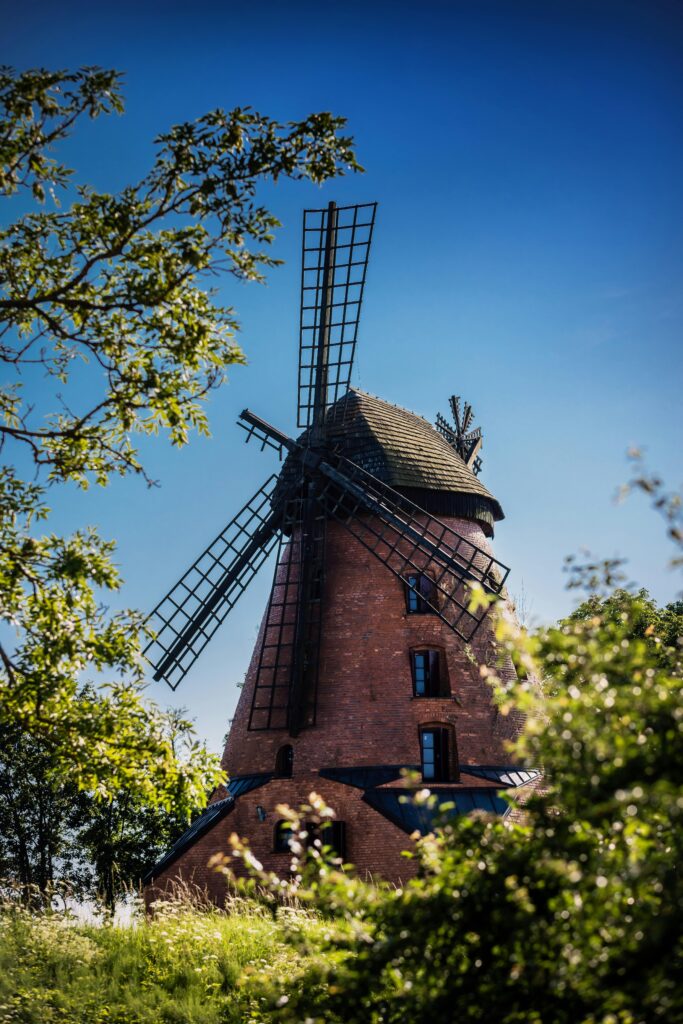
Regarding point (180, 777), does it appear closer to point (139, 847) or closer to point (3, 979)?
point (3, 979)

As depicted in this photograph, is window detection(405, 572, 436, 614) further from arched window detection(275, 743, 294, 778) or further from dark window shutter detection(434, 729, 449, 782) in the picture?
arched window detection(275, 743, 294, 778)

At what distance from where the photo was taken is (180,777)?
334 inches

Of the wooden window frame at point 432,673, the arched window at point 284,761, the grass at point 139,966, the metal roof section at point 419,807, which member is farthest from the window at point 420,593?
the grass at point 139,966

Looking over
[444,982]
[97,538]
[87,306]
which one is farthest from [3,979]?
[87,306]

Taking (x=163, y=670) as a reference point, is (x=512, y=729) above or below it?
below

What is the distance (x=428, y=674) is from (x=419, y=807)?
297 cm

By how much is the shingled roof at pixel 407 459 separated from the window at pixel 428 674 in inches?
127

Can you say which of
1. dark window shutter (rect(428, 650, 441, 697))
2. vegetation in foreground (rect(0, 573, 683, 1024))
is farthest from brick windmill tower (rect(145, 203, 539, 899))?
vegetation in foreground (rect(0, 573, 683, 1024))

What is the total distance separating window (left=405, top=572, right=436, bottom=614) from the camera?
16.8m

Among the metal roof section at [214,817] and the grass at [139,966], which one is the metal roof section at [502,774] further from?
the grass at [139,966]

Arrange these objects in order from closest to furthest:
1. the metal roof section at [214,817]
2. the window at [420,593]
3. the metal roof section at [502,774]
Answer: the metal roof section at [502,774], the metal roof section at [214,817], the window at [420,593]

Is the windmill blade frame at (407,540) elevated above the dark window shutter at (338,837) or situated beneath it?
elevated above

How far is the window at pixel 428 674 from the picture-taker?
16.1 m

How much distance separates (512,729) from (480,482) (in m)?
6.21
